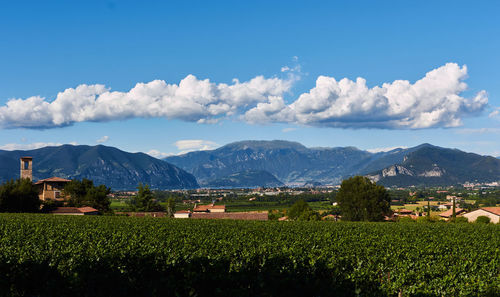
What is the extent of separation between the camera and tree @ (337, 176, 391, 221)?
84875 mm

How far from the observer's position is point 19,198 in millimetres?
73812

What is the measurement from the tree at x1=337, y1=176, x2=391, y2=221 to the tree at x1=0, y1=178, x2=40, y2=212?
6399 cm

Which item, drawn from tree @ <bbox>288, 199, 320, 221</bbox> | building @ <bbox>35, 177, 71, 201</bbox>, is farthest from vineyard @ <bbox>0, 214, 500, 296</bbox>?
Result: building @ <bbox>35, 177, 71, 201</bbox>

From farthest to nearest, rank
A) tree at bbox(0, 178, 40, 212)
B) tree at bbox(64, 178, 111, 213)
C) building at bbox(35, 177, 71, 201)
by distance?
building at bbox(35, 177, 71, 201) < tree at bbox(64, 178, 111, 213) < tree at bbox(0, 178, 40, 212)

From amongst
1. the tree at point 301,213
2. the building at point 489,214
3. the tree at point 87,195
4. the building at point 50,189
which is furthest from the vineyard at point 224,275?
the building at point 50,189

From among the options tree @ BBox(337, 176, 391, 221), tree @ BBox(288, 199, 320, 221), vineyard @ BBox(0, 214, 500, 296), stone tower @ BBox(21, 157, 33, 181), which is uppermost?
stone tower @ BBox(21, 157, 33, 181)

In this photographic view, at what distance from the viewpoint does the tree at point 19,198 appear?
72.8 meters

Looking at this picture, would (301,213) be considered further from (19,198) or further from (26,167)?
(26,167)

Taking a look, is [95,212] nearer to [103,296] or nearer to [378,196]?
[378,196]

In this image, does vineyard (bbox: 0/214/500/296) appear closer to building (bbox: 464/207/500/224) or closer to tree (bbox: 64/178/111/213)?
tree (bbox: 64/178/111/213)

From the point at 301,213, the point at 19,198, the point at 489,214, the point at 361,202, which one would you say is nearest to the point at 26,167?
the point at 19,198

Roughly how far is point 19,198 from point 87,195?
16.3m

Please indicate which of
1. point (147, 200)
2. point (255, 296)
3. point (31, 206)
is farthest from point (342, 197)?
point (255, 296)

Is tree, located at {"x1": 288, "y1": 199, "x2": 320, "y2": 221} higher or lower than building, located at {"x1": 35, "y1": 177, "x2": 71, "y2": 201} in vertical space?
lower
